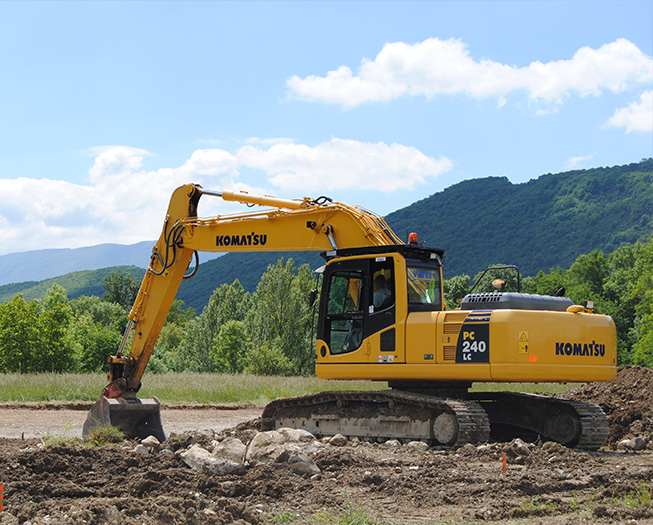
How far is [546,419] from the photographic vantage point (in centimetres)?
1318

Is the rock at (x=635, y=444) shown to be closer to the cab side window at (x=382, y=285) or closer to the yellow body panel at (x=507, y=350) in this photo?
the yellow body panel at (x=507, y=350)

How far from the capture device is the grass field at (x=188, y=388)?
74.9ft

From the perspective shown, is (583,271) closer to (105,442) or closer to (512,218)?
(105,442)

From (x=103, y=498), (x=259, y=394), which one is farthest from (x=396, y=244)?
(x=259, y=394)

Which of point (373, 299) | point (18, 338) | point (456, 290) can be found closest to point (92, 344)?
point (18, 338)

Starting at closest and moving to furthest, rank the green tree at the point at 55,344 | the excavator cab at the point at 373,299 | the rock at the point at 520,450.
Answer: the rock at the point at 520,450
the excavator cab at the point at 373,299
the green tree at the point at 55,344

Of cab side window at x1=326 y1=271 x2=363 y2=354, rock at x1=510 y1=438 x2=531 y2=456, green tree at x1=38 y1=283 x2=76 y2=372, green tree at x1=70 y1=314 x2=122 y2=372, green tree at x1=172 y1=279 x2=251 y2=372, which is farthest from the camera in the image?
green tree at x1=172 y1=279 x2=251 y2=372

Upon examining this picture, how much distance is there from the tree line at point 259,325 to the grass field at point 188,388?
11235 millimetres

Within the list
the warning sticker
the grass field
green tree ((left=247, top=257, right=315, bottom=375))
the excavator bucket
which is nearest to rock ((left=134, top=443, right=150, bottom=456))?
the excavator bucket

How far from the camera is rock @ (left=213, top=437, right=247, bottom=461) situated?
31.7 ft

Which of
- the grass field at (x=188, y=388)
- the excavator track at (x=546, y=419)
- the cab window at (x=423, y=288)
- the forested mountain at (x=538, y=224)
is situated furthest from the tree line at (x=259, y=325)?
the forested mountain at (x=538, y=224)

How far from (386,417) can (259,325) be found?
51067 mm

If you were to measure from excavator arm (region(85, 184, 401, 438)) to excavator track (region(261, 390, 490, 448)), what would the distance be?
2617 millimetres

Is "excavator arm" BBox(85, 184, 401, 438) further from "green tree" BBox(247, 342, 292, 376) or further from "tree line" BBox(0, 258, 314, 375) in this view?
"green tree" BBox(247, 342, 292, 376)
